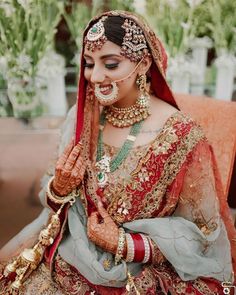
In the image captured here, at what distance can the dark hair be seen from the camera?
1.01 meters

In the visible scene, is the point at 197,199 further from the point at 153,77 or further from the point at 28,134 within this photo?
the point at 28,134

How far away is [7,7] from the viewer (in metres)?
2.05

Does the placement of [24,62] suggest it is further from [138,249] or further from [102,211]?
[138,249]

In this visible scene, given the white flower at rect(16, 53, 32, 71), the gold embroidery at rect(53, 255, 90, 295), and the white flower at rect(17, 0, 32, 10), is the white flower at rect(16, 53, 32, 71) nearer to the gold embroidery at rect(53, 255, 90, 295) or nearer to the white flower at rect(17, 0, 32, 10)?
the white flower at rect(17, 0, 32, 10)

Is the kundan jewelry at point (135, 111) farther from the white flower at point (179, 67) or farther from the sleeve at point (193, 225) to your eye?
the white flower at point (179, 67)

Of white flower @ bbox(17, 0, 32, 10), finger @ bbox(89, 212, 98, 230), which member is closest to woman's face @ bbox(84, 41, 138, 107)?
finger @ bbox(89, 212, 98, 230)

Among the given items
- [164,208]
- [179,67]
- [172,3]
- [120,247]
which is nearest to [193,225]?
[164,208]

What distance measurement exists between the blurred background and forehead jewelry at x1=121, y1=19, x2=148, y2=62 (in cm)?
115

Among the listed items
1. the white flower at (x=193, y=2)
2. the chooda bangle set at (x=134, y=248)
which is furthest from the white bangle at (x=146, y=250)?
the white flower at (x=193, y=2)

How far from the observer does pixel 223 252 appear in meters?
1.16

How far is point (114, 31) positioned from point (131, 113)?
0.23 m

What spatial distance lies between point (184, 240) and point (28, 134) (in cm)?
129

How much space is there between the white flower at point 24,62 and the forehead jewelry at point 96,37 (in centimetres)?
116

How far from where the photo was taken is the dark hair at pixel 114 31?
1.01 metres
